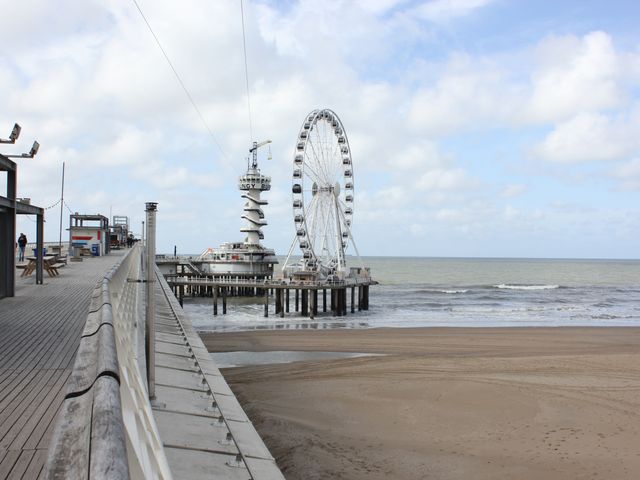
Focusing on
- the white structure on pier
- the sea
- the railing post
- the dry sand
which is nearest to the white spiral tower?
Result: the white structure on pier

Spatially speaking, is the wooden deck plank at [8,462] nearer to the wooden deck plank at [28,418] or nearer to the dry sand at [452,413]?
the wooden deck plank at [28,418]

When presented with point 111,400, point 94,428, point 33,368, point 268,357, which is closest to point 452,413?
point 33,368

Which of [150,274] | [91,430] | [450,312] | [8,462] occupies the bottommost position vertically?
[450,312]

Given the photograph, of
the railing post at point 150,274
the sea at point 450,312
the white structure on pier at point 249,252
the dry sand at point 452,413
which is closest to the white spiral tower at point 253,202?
the white structure on pier at point 249,252

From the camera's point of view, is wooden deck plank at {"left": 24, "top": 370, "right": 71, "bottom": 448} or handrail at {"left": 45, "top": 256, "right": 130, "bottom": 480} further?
wooden deck plank at {"left": 24, "top": 370, "right": 71, "bottom": 448}

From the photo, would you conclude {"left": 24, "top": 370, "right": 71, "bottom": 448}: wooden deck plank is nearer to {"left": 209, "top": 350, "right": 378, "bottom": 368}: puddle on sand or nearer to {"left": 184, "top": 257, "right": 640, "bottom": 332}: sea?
{"left": 209, "top": 350, "right": 378, "bottom": 368}: puddle on sand

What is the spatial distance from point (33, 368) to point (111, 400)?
22.5ft

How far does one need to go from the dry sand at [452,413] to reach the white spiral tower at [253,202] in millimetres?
43775

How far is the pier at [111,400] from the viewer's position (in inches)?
57.8

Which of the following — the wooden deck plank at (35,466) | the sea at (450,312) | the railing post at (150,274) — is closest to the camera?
the wooden deck plank at (35,466)

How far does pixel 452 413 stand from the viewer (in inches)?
508

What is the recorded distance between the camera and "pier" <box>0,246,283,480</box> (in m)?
1.47

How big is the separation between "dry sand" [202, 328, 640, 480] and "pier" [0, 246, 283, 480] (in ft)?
7.16

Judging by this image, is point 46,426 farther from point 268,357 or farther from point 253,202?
point 253,202
